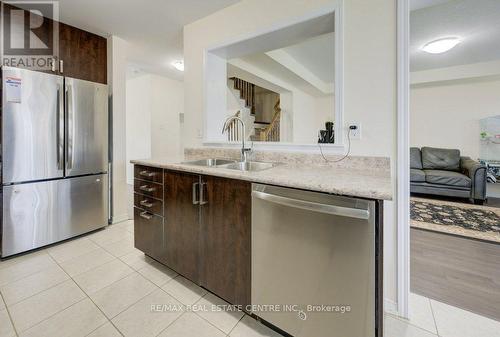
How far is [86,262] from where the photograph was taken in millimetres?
2076

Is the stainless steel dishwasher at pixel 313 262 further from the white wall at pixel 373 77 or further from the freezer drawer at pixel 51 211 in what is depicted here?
the freezer drawer at pixel 51 211

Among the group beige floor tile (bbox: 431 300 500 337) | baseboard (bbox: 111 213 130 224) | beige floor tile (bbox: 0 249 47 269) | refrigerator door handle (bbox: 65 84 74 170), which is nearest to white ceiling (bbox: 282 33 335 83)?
refrigerator door handle (bbox: 65 84 74 170)

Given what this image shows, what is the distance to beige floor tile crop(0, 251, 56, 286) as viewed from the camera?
1854 mm

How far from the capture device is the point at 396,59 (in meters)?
1.39

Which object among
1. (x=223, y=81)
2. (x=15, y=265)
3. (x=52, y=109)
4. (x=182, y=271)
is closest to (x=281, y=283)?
(x=182, y=271)

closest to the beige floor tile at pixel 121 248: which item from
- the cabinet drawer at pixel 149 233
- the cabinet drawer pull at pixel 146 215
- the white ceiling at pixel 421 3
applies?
the cabinet drawer at pixel 149 233

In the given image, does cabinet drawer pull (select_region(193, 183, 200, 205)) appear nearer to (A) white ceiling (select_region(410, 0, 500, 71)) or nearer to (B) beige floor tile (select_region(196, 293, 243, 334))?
(B) beige floor tile (select_region(196, 293, 243, 334))

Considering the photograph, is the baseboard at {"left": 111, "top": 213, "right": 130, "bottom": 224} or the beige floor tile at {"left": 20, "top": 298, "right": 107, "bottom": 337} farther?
the baseboard at {"left": 111, "top": 213, "right": 130, "bottom": 224}

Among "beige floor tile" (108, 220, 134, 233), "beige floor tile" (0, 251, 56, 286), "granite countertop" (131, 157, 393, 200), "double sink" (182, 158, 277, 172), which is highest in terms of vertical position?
"double sink" (182, 158, 277, 172)

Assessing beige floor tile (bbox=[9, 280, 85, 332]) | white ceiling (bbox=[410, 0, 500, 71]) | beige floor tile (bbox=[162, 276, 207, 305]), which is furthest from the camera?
white ceiling (bbox=[410, 0, 500, 71])

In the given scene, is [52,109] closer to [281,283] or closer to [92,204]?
[92,204]

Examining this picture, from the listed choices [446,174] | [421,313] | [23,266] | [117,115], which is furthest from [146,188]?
[446,174]

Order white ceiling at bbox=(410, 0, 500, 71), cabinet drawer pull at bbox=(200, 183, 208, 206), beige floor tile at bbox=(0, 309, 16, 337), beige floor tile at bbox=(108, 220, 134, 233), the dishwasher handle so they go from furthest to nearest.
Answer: beige floor tile at bbox=(108, 220, 134, 233) → white ceiling at bbox=(410, 0, 500, 71) → cabinet drawer pull at bbox=(200, 183, 208, 206) → beige floor tile at bbox=(0, 309, 16, 337) → the dishwasher handle

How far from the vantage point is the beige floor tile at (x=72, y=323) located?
1.31m
